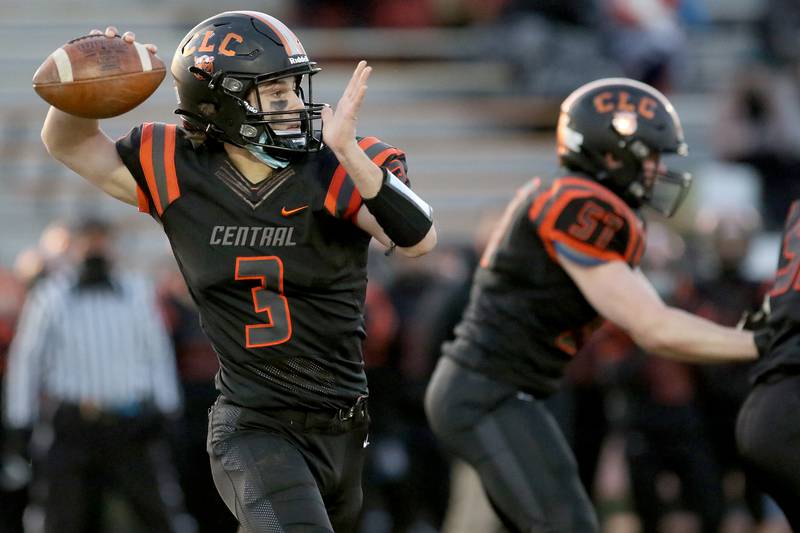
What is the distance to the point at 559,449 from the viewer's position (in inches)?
191

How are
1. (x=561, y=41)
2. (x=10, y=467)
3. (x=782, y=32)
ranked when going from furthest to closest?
(x=782, y=32) → (x=561, y=41) → (x=10, y=467)

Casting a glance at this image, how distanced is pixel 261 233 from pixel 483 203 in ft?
24.9

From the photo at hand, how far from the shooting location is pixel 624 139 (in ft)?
16.6

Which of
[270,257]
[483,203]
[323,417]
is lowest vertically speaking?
[483,203]

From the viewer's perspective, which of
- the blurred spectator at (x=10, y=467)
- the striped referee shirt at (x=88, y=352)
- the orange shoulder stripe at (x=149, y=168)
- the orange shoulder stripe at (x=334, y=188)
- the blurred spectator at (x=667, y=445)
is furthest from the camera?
the blurred spectator at (x=667, y=445)

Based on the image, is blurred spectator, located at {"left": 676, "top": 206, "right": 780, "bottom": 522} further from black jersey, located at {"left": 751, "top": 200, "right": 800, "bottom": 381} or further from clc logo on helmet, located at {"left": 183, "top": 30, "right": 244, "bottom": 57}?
clc logo on helmet, located at {"left": 183, "top": 30, "right": 244, "bottom": 57}

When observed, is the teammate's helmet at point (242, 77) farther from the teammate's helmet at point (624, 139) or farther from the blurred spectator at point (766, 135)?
the blurred spectator at point (766, 135)

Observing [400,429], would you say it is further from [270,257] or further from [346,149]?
[346,149]

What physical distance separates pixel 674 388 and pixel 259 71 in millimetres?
4366

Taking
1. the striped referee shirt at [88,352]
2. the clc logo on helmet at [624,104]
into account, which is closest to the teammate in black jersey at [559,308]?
the clc logo on helmet at [624,104]

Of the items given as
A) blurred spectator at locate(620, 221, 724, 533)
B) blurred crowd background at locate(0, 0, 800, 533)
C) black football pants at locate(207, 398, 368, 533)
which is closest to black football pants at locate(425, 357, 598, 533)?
black football pants at locate(207, 398, 368, 533)

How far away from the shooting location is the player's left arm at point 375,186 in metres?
3.77

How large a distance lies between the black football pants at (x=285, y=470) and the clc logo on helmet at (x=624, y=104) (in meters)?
1.57

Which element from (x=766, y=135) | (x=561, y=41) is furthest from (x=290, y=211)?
(x=561, y=41)
